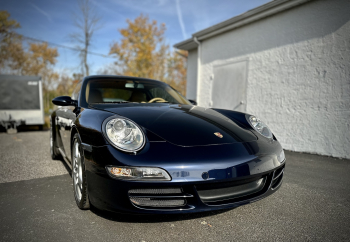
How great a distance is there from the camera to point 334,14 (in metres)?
4.81

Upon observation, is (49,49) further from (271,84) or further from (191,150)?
(191,150)

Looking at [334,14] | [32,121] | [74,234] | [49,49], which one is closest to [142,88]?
[74,234]

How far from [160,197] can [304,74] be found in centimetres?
498

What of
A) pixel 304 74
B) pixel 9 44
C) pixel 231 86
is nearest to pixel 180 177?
pixel 304 74

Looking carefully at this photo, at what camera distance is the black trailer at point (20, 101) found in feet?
28.3

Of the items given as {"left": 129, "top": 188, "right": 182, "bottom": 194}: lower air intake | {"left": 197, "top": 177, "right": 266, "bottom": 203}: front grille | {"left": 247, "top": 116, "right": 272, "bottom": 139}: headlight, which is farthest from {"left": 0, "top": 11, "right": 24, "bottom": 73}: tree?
{"left": 197, "top": 177, "right": 266, "bottom": 203}: front grille

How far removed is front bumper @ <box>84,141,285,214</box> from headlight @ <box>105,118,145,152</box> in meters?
0.06

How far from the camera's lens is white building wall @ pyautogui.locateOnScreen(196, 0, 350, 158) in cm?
470

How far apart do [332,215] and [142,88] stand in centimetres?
249

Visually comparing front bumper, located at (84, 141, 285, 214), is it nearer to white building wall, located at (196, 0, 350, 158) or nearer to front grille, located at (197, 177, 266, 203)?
front grille, located at (197, 177, 266, 203)

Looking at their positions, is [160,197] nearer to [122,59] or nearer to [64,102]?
[64,102]

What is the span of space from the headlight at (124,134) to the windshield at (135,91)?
1140mm

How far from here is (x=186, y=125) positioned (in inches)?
82.9

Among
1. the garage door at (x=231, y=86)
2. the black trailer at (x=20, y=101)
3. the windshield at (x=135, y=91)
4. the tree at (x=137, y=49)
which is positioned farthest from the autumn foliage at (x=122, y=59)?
the windshield at (x=135, y=91)
